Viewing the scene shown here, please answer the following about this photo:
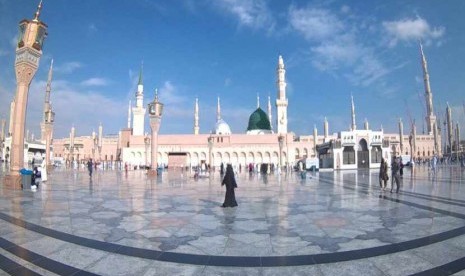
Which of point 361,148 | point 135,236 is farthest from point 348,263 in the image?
point 361,148

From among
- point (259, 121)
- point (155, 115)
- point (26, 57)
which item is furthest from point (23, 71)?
point (259, 121)

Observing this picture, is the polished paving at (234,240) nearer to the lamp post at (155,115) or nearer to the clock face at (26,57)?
the clock face at (26,57)

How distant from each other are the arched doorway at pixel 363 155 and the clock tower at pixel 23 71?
35.6 m

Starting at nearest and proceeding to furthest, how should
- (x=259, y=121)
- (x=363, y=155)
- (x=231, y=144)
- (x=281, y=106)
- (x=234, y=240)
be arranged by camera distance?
(x=234, y=240) < (x=363, y=155) < (x=281, y=106) < (x=231, y=144) < (x=259, y=121)

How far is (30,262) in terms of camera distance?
370cm

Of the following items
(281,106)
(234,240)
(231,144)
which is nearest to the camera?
(234,240)

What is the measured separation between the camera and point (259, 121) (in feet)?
263

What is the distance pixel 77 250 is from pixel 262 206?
4771 mm

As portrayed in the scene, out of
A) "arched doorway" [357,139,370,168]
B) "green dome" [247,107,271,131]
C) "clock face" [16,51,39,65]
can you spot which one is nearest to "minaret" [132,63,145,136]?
"green dome" [247,107,271,131]

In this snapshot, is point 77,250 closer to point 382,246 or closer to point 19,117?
point 382,246

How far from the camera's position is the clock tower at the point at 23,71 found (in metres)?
12.5

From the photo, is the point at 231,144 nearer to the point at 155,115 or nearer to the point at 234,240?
the point at 155,115

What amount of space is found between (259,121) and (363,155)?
41764 mm

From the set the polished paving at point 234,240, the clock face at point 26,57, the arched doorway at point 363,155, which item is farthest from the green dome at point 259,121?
the polished paving at point 234,240
